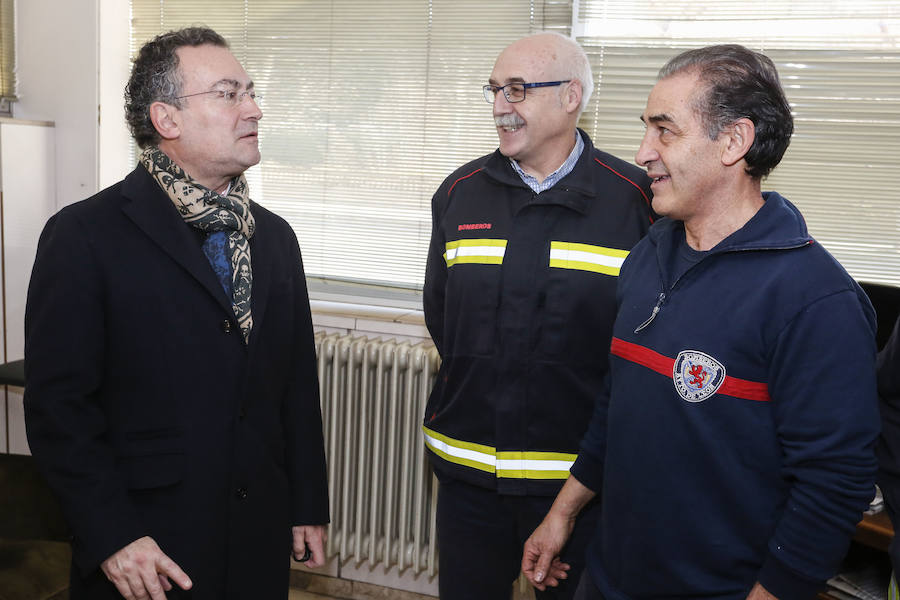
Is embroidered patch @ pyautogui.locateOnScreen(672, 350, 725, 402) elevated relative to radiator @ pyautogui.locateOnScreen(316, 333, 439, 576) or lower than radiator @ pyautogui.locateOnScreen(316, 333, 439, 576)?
elevated

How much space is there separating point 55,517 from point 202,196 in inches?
47.4

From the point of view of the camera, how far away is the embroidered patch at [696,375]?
1.15 metres

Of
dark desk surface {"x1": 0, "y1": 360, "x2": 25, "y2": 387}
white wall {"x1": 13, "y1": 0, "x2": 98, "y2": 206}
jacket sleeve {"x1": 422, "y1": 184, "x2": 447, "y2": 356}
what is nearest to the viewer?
jacket sleeve {"x1": 422, "y1": 184, "x2": 447, "y2": 356}

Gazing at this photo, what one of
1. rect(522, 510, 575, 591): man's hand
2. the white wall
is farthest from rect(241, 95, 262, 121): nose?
the white wall

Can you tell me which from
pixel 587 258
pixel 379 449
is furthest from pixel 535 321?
pixel 379 449

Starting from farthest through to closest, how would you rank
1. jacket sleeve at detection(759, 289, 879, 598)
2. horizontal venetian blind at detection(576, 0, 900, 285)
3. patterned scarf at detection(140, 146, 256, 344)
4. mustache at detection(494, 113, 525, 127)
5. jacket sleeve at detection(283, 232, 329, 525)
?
horizontal venetian blind at detection(576, 0, 900, 285) < mustache at detection(494, 113, 525, 127) < jacket sleeve at detection(283, 232, 329, 525) < patterned scarf at detection(140, 146, 256, 344) < jacket sleeve at detection(759, 289, 879, 598)

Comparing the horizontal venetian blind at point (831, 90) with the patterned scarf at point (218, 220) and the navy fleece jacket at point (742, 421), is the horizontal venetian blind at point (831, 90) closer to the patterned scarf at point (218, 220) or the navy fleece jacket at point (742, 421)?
the navy fleece jacket at point (742, 421)

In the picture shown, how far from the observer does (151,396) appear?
138 centimetres

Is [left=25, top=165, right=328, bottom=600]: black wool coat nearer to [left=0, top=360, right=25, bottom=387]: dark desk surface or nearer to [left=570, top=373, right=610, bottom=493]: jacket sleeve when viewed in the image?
[left=570, top=373, right=610, bottom=493]: jacket sleeve

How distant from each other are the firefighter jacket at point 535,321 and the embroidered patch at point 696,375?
50cm

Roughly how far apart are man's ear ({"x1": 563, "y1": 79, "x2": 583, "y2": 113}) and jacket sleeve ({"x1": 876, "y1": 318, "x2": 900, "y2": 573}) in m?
0.91

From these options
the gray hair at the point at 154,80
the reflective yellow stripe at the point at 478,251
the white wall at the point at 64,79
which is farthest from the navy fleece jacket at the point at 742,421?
the white wall at the point at 64,79

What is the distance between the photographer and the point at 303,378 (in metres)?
1.69

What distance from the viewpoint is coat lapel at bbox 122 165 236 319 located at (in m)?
1.39
